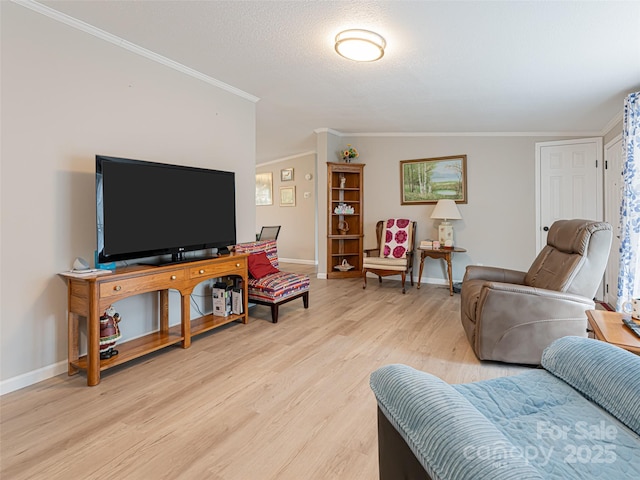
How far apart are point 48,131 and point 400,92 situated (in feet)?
10.2

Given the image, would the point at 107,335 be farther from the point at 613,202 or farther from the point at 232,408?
the point at 613,202

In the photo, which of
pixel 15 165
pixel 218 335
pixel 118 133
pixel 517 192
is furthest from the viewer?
pixel 517 192

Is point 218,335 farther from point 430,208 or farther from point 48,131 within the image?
point 430,208

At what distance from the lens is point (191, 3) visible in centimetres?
217

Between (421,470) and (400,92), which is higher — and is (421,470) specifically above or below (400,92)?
below

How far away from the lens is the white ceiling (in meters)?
2.17

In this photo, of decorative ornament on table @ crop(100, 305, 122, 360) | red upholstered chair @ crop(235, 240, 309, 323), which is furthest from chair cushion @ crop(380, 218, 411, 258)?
decorative ornament on table @ crop(100, 305, 122, 360)

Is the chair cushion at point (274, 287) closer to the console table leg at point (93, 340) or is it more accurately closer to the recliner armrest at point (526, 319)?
the console table leg at point (93, 340)

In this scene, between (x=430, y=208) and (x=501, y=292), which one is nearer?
(x=501, y=292)

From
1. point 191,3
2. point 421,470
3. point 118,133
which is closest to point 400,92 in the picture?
point 191,3

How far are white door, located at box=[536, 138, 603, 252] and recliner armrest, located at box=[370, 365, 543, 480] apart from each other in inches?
191

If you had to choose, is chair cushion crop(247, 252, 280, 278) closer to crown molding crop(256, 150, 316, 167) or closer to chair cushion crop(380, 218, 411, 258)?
chair cushion crop(380, 218, 411, 258)

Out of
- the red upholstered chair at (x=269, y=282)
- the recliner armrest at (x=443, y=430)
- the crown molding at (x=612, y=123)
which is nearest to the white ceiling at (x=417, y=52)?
the crown molding at (x=612, y=123)

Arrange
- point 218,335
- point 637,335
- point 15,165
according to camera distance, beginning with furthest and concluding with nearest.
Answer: point 218,335 < point 15,165 < point 637,335
